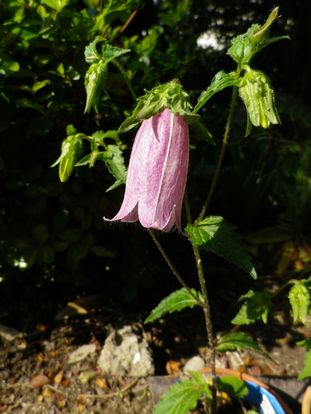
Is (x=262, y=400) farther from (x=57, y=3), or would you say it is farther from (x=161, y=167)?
(x=57, y=3)

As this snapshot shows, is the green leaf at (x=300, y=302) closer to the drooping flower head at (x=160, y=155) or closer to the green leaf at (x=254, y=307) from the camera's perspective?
the green leaf at (x=254, y=307)

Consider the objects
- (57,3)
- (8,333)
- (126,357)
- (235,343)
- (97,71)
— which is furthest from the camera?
(8,333)

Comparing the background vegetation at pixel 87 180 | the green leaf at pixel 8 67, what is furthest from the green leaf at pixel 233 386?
the green leaf at pixel 8 67

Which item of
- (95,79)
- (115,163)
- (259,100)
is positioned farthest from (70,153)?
(259,100)

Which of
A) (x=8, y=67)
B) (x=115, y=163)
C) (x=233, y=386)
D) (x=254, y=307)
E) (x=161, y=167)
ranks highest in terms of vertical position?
(x=8, y=67)

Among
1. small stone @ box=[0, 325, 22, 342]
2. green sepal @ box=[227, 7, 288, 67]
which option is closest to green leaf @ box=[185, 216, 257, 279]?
green sepal @ box=[227, 7, 288, 67]

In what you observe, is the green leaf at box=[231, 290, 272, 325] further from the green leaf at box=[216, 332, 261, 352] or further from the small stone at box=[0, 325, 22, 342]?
the small stone at box=[0, 325, 22, 342]
